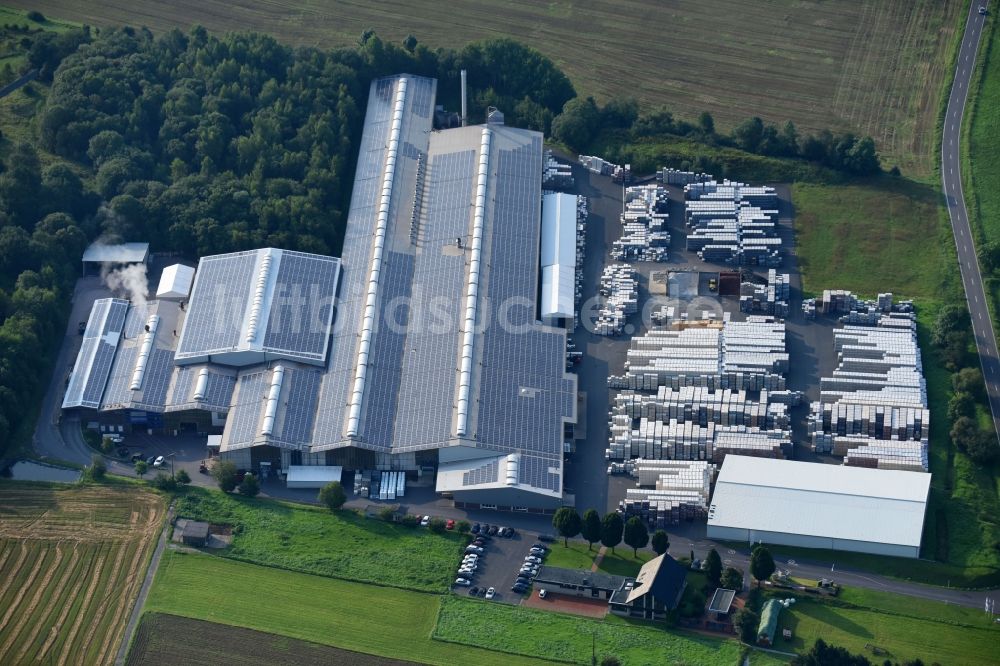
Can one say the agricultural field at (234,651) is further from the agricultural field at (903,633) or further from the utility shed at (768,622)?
the agricultural field at (903,633)

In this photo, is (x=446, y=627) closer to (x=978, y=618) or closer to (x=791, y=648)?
(x=791, y=648)

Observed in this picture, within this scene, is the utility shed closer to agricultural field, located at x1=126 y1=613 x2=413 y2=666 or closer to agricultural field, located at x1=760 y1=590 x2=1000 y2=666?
agricultural field, located at x1=760 y1=590 x2=1000 y2=666

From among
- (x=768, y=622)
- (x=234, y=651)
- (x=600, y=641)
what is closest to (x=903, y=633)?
(x=768, y=622)

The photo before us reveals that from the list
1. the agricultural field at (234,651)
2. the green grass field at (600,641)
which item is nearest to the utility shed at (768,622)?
the green grass field at (600,641)

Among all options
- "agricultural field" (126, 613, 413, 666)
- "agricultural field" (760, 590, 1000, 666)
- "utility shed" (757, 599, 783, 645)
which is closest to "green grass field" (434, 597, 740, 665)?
"utility shed" (757, 599, 783, 645)

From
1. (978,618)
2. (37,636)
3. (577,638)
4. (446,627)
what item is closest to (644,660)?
(577,638)

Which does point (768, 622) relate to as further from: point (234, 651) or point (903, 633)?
point (234, 651)
